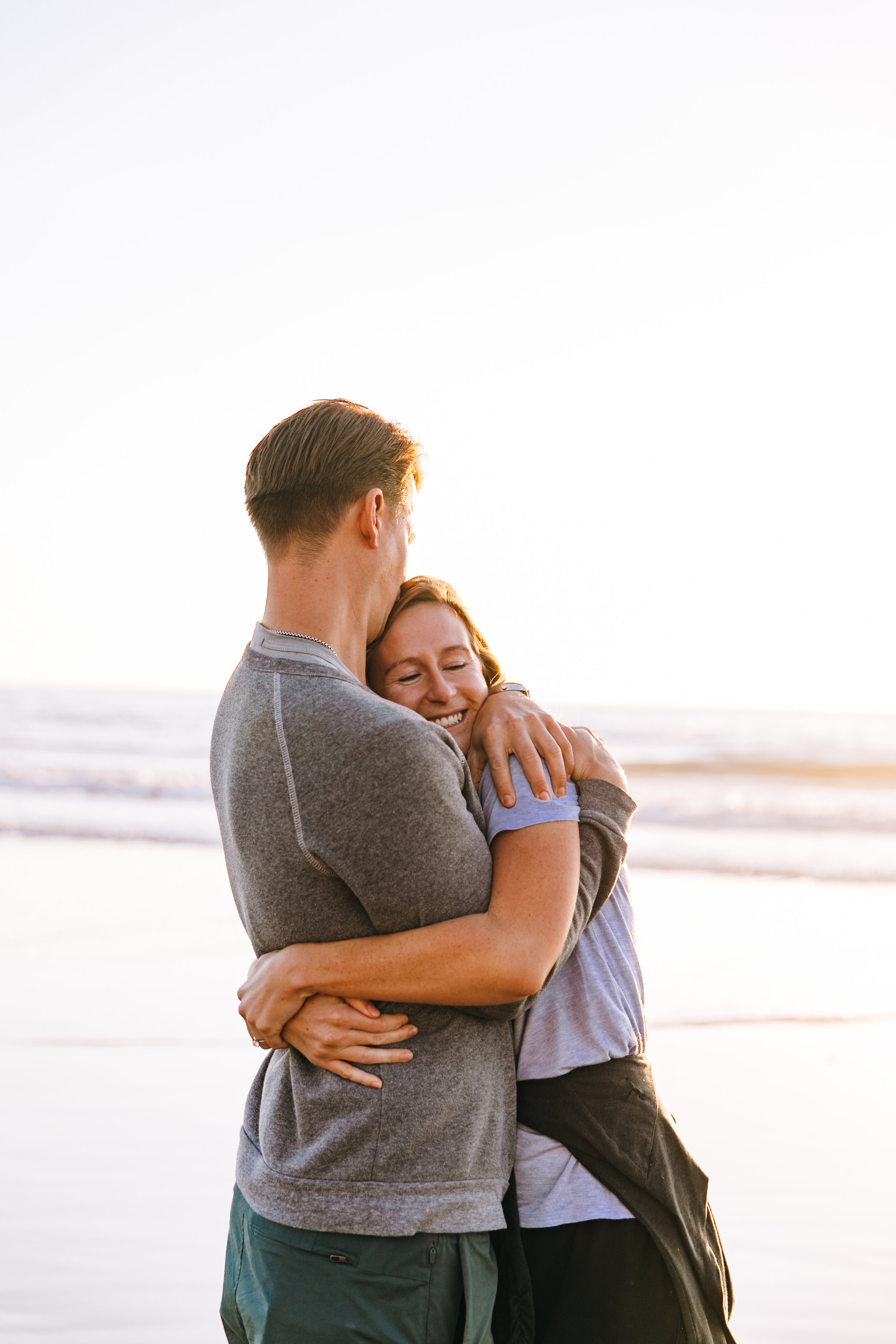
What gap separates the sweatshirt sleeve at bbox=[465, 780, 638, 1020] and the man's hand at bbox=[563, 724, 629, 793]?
0.02 metres

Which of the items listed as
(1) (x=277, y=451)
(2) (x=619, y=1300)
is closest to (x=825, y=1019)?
(2) (x=619, y=1300)

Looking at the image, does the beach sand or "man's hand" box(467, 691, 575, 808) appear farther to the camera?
the beach sand

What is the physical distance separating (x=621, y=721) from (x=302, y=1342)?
93.3 feet

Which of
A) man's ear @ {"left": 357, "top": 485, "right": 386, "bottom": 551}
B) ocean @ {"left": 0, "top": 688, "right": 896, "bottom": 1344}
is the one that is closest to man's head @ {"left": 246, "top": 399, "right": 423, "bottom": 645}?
man's ear @ {"left": 357, "top": 485, "right": 386, "bottom": 551}

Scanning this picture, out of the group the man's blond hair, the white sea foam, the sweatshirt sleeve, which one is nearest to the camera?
the sweatshirt sleeve

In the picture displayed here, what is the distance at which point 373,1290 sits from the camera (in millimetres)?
1563

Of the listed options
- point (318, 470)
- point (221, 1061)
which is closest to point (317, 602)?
point (318, 470)

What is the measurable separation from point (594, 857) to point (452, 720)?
1.59 ft

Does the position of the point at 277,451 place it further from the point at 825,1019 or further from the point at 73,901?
the point at 73,901

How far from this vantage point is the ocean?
11.2 feet

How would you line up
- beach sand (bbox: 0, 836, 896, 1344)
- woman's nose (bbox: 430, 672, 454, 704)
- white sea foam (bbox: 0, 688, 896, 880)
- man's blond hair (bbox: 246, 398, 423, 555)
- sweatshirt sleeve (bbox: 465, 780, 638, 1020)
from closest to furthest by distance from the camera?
sweatshirt sleeve (bbox: 465, 780, 638, 1020), man's blond hair (bbox: 246, 398, 423, 555), woman's nose (bbox: 430, 672, 454, 704), beach sand (bbox: 0, 836, 896, 1344), white sea foam (bbox: 0, 688, 896, 880)

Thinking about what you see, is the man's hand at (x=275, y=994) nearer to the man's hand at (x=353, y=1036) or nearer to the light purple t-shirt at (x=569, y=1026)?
the man's hand at (x=353, y=1036)

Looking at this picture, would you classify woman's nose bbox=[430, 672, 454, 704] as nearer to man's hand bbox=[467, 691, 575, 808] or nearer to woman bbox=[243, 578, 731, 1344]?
man's hand bbox=[467, 691, 575, 808]

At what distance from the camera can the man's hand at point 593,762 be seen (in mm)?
1825
